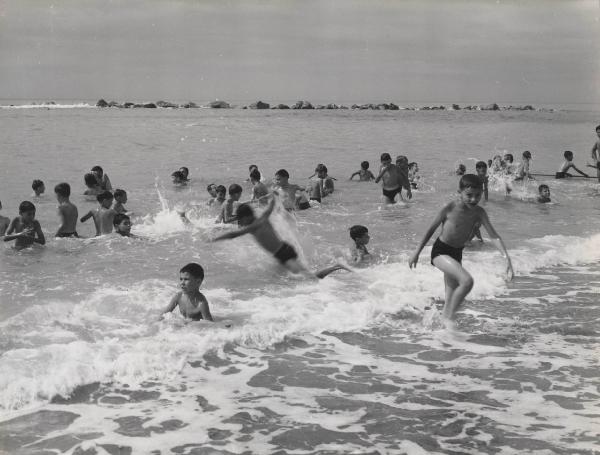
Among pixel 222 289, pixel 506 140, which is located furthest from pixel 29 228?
pixel 506 140

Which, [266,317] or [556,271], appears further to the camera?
[556,271]

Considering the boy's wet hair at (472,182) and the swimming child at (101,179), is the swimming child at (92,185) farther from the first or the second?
the boy's wet hair at (472,182)

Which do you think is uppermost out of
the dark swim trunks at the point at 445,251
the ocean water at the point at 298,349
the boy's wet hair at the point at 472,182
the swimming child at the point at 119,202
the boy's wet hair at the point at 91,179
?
the boy's wet hair at the point at 472,182

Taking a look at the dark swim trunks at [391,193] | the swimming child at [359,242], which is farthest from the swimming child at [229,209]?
the dark swim trunks at [391,193]

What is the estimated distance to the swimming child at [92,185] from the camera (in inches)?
632

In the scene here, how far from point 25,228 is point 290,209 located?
6007 millimetres

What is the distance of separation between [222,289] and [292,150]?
24200 mm

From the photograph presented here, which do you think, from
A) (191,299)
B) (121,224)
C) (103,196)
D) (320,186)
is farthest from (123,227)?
(320,186)

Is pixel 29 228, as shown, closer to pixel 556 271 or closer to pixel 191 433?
pixel 191 433

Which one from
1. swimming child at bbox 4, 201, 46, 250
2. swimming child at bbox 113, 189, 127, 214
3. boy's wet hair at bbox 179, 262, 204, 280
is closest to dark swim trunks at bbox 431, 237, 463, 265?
boy's wet hair at bbox 179, 262, 204, 280

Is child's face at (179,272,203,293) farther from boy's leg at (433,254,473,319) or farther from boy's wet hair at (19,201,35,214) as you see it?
boy's wet hair at (19,201,35,214)

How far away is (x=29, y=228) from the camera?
10414 millimetres

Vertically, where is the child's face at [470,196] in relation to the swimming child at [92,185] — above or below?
above

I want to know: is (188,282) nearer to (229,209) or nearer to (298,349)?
(298,349)
